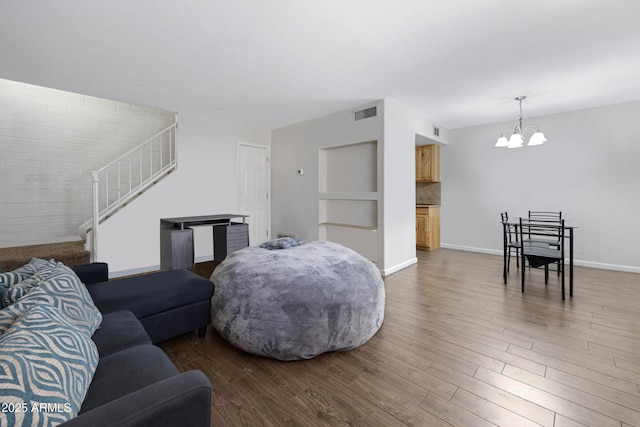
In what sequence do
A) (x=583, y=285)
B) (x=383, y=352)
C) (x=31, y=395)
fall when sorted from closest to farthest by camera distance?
(x=31, y=395) → (x=383, y=352) → (x=583, y=285)

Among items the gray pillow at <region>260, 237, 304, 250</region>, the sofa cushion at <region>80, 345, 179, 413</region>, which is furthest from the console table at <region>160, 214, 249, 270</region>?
the sofa cushion at <region>80, 345, 179, 413</region>

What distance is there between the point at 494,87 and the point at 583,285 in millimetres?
2796

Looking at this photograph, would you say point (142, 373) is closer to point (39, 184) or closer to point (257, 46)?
point (257, 46)

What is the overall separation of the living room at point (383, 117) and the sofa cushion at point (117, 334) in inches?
86.3

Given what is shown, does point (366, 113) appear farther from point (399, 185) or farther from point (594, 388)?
point (594, 388)

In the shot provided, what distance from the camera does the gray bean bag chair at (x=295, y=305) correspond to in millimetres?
1975

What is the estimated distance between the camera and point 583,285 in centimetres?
362

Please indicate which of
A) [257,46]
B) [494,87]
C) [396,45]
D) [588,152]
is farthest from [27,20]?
[588,152]

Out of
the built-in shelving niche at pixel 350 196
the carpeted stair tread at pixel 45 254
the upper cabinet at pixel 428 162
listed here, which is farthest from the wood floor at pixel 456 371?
the upper cabinet at pixel 428 162

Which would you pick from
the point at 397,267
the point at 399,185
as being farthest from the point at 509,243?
the point at 399,185

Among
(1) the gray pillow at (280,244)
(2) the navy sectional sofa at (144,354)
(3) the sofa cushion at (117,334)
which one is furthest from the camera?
(1) the gray pillow at (280,244)

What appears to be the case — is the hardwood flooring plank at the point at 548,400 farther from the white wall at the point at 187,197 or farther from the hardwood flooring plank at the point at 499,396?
the white wall at the point at 187,197

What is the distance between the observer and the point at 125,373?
3.76 feet

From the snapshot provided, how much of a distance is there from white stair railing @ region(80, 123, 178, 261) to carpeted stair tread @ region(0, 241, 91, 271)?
0.43 m
